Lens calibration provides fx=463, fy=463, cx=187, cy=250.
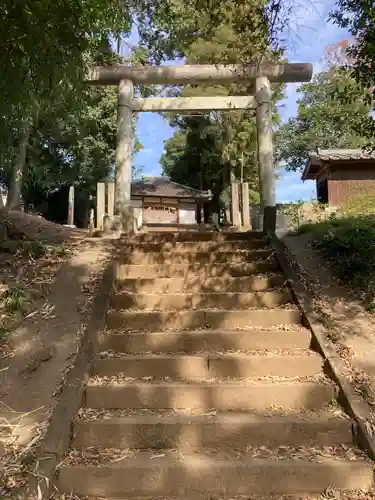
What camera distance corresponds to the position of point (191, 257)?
210 inches

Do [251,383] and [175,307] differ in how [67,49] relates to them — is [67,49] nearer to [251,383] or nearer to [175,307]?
[175,307]

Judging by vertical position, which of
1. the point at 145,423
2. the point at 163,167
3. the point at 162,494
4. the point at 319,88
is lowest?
the point at 162,494

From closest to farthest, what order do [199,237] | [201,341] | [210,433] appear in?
[210,433]
[201,341]
[199,237]

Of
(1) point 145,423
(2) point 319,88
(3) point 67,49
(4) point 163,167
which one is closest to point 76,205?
(4) point 163,167

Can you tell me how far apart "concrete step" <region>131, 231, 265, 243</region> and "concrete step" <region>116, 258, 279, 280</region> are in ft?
3.74

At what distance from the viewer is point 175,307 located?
4.36m

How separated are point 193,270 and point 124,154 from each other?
166 inches

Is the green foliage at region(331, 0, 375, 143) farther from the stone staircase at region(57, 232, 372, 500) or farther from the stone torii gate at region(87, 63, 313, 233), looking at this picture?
the stone torii gate at region(87, 63, 313, 233)

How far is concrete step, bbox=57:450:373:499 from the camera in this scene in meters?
2.53

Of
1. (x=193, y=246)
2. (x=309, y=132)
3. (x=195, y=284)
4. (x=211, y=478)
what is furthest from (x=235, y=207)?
(x=309, y=132)

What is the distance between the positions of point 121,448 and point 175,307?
1696 mm

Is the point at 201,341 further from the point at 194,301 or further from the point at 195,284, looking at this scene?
the point at 195,284

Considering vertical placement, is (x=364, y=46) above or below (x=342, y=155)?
below

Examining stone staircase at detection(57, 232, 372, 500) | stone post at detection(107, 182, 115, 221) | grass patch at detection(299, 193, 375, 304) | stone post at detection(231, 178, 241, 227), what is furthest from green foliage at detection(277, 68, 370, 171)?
stone staircase at detection(57, 232, 372, 500)
